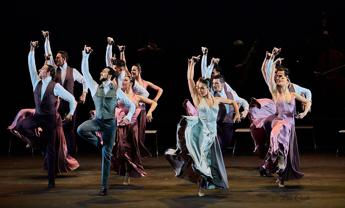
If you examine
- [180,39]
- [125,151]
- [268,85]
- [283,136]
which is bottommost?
[125,151]

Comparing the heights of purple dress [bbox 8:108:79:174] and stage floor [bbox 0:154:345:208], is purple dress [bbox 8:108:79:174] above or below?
above

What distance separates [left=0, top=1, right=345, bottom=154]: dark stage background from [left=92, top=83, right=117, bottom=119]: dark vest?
5441 mm

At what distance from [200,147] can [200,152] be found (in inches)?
2.1

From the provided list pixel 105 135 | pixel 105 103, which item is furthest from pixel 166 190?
pixel 105 103

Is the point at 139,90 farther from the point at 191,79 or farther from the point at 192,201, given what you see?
the point at 192,201

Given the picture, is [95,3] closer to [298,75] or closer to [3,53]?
[3,53]

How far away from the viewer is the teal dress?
7.37m

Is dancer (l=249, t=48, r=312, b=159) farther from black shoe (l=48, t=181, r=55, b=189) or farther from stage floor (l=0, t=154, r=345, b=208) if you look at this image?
black shoe (l=48, t=181, r=55, b=189)

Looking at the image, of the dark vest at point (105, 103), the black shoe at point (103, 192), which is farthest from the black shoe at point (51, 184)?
the dark vest at point (105, 103)

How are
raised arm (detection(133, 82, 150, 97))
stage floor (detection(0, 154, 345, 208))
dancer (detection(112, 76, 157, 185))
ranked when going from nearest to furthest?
stage floor (detection(0, 154, 345, 208))
dancer (detection(112, 76, 157, 185))
raised arm (detection(133, 82, 150, 97))

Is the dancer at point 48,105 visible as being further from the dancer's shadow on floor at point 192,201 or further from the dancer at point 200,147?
the dancer's shadow on floor at point 192,201

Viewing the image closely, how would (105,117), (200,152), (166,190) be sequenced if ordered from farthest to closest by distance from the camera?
(166,190), (105,117), (200,152)

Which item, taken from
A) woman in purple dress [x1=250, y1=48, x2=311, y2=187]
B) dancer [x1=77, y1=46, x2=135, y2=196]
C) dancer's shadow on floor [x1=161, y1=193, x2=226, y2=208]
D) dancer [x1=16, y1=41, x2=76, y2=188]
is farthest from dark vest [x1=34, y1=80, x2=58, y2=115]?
woman in purple dress [x1=250, y1=48, x2=311, y2=187]

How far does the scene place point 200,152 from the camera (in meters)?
7.37
